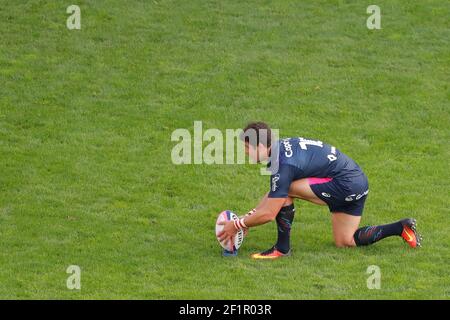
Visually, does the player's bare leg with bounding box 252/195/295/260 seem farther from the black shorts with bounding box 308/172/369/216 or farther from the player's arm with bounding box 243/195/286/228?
the black shorts with bounding box 308/172/369/216

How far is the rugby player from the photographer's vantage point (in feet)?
37.9

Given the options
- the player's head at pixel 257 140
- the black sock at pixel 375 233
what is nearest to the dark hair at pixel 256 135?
the player's head at pixel 257 140

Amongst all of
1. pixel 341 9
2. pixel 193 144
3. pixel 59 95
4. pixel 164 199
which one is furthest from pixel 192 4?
pixel 164 199

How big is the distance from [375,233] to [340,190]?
68 cm

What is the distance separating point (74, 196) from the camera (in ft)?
45.8

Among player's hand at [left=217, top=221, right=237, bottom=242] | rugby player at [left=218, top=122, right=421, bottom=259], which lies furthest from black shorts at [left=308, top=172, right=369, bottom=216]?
player's hand at [left=217, top=221, right=237, bottom=242]

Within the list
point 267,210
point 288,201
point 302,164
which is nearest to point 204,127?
point 288,201

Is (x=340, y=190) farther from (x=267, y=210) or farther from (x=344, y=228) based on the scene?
(x=267, y=210)

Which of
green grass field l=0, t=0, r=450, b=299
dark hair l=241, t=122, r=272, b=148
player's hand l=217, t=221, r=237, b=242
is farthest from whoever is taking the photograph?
player's hand l=217, t=221, r=237, b=242

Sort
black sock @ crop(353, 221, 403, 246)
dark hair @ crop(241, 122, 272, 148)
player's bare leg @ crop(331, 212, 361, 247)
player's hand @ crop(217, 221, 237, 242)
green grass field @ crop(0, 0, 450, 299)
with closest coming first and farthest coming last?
1. green grass field @ crop(0, 0, 450, 299)
2. dark hair @ crop(241, 122, 272, 148)
3. player's hand @ crop(217, 221, 237, 242)
4. black sock @ crop(353, 221, 403, 246)
5. player's bare leg @ crop(331, 212, 361, 247)

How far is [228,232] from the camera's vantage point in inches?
462

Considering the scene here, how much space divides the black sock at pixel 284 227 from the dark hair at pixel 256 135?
0.80 m

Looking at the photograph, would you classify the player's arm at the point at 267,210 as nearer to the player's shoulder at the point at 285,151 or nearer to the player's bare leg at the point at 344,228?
the player's shoulder at the point at 285,151
